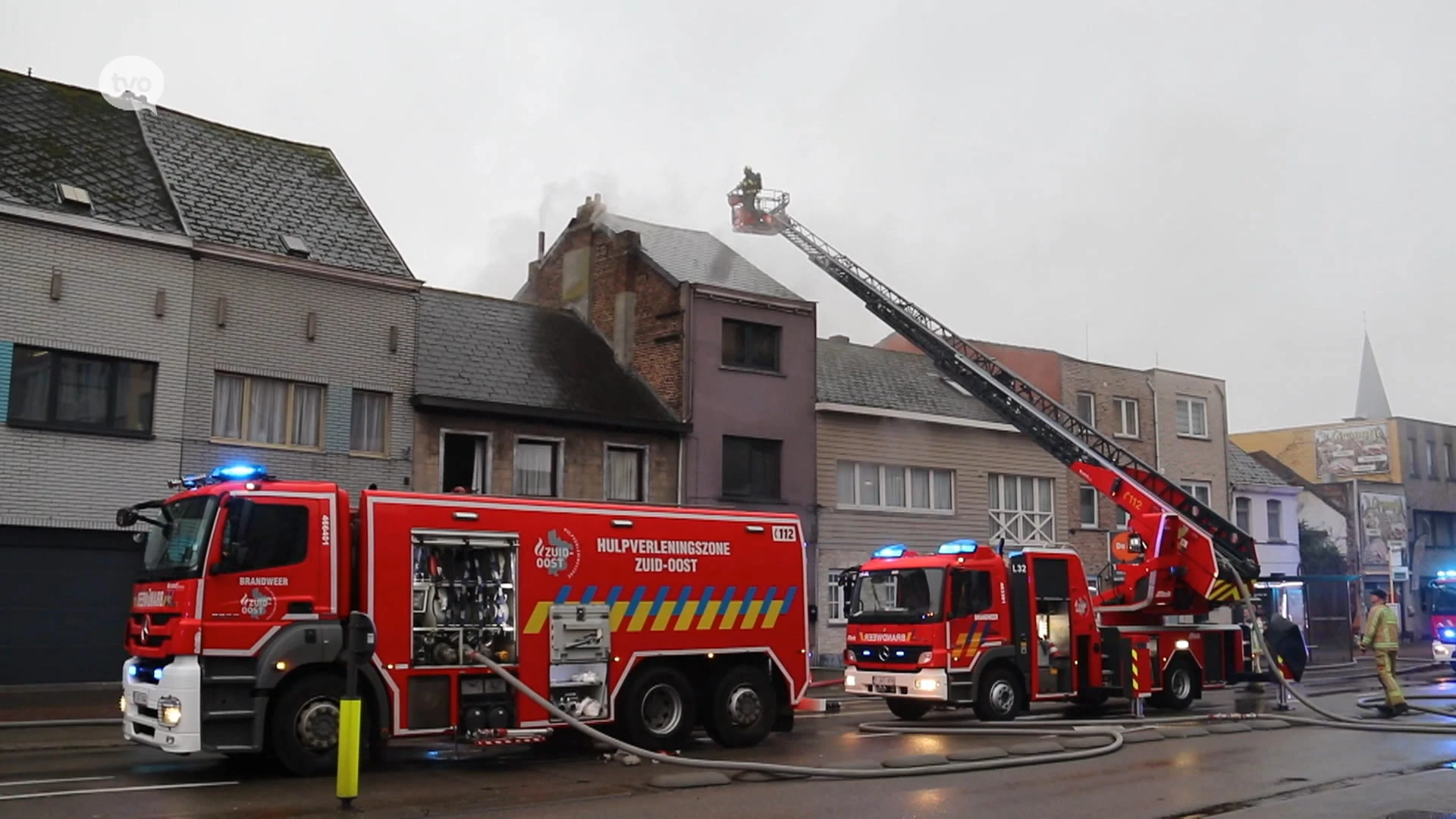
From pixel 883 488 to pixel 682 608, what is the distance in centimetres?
1787

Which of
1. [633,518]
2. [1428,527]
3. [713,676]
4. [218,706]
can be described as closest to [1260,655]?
[713,676]

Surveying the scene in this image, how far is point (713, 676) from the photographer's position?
15.5 m

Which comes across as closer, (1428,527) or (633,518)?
(633,518)

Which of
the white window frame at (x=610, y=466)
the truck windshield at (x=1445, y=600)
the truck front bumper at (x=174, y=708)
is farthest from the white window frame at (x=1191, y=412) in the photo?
the truck front bumper at (x=174, y=708)

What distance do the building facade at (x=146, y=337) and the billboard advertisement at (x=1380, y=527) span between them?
42.5 m

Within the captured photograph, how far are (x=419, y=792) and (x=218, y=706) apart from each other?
6.83 feet

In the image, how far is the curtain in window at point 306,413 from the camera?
75.4ft

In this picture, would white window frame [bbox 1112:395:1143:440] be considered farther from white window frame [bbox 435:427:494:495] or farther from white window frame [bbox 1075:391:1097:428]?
white window frame [bbox 435:427:494:495]

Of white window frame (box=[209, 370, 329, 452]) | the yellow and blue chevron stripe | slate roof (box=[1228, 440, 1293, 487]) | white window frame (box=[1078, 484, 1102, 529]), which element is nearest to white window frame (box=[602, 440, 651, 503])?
white window frame (box=[209, 370, 329, 452])

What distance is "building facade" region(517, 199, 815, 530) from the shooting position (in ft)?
94.5

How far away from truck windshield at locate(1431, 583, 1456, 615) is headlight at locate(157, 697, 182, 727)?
26.1 m

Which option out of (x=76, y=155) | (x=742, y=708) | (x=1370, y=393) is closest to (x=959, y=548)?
(x=742, y=708)

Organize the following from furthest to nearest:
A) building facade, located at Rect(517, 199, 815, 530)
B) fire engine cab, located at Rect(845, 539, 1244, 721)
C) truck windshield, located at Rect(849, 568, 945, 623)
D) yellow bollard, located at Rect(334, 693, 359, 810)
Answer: building facade, located at Rect(517, 199, 815, 530), truck windshield, located at Rect(849, 568, 945, 623), fire engine cab, located at Rect(845, 539, 1244, 721), yellow bollard, located at Rect(334, 693, 359, 810)

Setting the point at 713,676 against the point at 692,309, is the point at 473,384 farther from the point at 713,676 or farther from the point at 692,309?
the point at 713,676
